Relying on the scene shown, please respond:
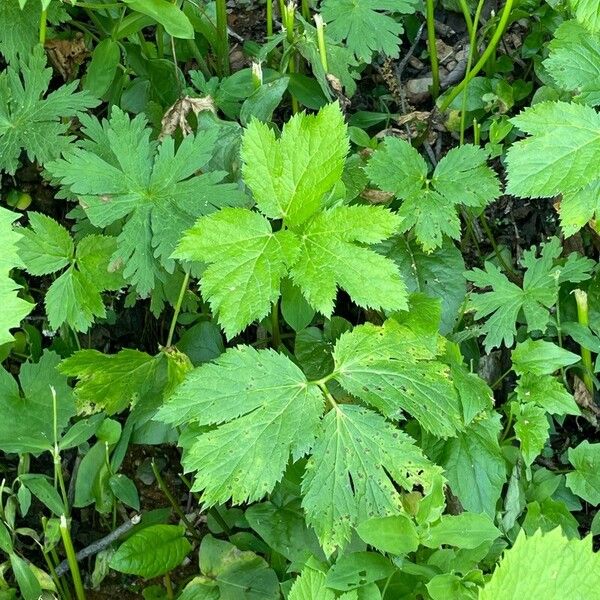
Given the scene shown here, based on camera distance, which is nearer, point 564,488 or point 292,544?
point 292,544

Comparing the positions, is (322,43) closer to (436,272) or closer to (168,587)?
(436,272)

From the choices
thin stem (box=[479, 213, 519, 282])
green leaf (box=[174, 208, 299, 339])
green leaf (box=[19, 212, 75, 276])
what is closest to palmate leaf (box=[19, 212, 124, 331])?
green leaf (box=[19, 212, 75, 276])

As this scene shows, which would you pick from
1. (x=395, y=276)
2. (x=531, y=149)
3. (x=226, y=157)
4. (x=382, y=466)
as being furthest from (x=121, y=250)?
(x=531, y=149)

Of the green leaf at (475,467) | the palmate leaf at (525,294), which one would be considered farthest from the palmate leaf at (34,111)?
the green leaf at (475,467)

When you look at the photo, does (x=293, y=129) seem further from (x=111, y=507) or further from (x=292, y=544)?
(x=111, y=507)

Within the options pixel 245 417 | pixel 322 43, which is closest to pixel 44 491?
pixel 245 417

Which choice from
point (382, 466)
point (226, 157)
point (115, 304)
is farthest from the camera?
point (115, 304)
